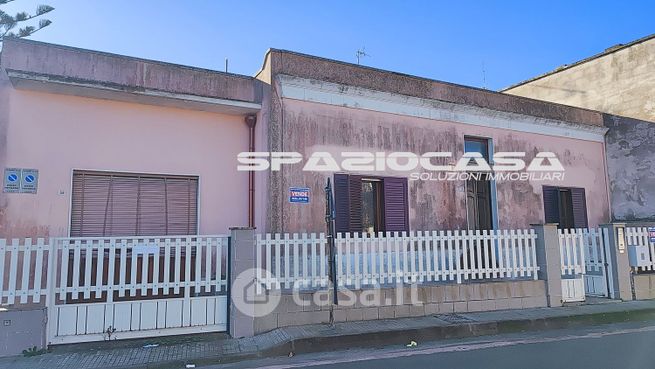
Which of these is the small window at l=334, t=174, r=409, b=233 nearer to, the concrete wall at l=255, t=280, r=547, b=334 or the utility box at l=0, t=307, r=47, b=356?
the concrete wall at l=255, t=280, r=547, b=334

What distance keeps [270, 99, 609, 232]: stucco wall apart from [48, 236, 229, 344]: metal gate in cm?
193

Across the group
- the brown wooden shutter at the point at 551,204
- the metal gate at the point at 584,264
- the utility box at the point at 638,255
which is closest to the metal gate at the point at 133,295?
the metal gate at the point at 584,264

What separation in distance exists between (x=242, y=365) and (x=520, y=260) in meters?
5.65

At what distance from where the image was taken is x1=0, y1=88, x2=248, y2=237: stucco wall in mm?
7273

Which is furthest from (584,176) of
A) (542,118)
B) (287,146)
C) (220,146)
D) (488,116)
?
(220,146)

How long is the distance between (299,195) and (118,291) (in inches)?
139

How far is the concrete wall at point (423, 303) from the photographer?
22.0ft

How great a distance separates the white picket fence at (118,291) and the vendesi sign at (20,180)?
5.23ft

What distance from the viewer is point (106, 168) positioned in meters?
7.88

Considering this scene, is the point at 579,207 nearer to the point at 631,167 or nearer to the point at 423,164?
the point at 631,167

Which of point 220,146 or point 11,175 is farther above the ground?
point 220,146

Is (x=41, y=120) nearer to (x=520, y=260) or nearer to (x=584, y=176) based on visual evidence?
(x=520, y=260)

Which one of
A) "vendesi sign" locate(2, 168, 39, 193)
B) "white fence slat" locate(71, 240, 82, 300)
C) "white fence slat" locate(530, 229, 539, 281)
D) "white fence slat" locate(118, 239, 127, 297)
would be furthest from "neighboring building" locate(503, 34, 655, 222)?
"vendesi sign" locate(2, 168, 39, 193)

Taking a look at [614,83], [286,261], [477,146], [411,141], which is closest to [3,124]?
[286,261]
